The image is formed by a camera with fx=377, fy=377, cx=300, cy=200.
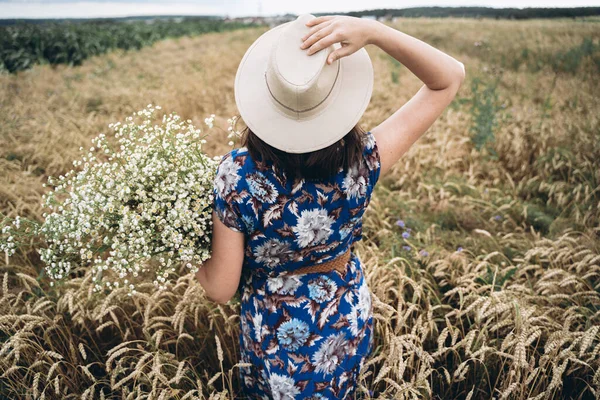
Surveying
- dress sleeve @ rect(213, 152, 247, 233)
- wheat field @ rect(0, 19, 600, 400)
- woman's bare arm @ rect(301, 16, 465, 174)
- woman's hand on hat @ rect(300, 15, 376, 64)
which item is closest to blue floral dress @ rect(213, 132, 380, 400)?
dress sleeve @ rect(213, 152, 247, 233)

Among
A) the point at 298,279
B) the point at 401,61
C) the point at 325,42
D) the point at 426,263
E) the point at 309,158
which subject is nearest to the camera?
the point at 325,42

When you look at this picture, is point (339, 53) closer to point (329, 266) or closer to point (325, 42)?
point (325, 42)

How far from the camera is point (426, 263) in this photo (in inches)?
122

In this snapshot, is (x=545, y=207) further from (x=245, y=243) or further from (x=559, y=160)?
(x=245, y=243)

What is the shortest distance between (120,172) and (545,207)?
14.1 ft

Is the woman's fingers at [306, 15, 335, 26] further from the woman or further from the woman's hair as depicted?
the woman's hair

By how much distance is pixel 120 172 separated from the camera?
1.57m

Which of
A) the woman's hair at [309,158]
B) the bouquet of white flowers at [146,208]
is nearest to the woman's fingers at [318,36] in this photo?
the woman's hair at [309,158]

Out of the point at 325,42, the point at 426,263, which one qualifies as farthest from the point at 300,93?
the point at 426,263

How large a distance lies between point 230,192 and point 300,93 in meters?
0.43

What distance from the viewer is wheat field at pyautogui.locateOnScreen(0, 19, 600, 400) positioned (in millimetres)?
2135

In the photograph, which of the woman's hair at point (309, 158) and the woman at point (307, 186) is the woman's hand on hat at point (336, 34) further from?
the woman's hair at point (309, 158)

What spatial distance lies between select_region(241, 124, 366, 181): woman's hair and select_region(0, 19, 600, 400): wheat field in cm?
102

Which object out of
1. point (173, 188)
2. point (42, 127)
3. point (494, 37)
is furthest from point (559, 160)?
point (494, 37)
